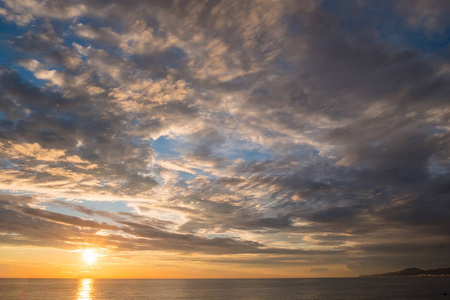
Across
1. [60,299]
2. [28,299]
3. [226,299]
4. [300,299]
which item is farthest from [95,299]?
[300,299]

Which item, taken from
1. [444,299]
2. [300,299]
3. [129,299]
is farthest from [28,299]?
[444,299]

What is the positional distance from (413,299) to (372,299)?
16.0 meters

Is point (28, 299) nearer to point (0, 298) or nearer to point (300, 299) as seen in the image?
point (0, 298)

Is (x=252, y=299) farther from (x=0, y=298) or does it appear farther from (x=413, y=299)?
(x=0, y=298)

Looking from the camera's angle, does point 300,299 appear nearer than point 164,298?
Yes

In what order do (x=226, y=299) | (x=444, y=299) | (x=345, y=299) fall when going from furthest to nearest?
(x=226, y=299)
(x=345, y=299)
(x=444, y=299)

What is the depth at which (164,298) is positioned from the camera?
143 metres

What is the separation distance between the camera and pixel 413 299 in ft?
392

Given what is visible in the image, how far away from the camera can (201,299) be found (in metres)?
140

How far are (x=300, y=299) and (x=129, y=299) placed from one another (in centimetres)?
8498

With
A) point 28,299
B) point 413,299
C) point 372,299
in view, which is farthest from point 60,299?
point 413,299

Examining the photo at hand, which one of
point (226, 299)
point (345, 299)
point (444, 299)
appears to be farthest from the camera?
point (226, 299)

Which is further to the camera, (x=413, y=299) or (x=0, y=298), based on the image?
(x=0, y=298)

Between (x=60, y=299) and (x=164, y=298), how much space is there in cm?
5311
